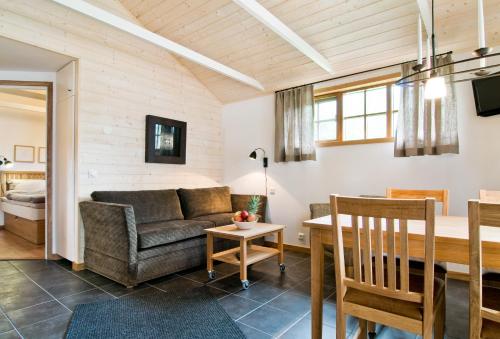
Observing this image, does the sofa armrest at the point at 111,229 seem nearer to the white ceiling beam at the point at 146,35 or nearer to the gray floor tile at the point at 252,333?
the gray floor tile at the point at 252,333

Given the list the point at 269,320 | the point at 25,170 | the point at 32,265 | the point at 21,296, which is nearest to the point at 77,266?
the point at 32,265

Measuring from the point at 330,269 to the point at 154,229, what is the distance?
1997 millimetres

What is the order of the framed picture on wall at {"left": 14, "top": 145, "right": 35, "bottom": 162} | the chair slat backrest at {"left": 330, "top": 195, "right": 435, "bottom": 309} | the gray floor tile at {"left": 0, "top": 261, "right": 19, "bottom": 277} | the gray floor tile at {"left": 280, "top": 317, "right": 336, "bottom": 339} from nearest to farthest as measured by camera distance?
the chair slat backrest at {"left": 330, "top": 195, "right": 435, "bottom": 309}, the gray floor tile at {"left": 280, "top": 317, "right": 336, "bottom": 339}, the gray floor tile at {"left": 0, "top": 261, "right": 19, "bottom": 277}, the framed picture on wall at {"left": 14, "top": 145, "right": 35, "bottom": 162}

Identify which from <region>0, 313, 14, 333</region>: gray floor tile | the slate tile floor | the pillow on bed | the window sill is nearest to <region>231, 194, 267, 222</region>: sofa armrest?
the slate tile floor

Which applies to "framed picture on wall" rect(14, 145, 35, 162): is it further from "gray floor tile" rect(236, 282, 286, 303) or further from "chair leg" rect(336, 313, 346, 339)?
"chair leg" rect(336, 313, 346, 339)

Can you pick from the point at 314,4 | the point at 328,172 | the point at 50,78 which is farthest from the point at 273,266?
the point at 50,78

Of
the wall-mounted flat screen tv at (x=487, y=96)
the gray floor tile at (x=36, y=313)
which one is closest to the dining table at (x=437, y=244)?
the wall-mounted flat screen tv at (x=487, y=96)

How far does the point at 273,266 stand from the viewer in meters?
3.44

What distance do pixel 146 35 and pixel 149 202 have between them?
6.24 feet

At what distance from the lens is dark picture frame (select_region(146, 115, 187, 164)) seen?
3977 millimetres

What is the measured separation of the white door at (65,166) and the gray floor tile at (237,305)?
1927 mm

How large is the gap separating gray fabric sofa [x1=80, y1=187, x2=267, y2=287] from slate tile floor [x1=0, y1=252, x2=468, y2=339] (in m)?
0.14

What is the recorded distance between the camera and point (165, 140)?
13.8ft

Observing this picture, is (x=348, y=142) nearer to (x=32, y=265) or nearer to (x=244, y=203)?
(x=244, y=203)
